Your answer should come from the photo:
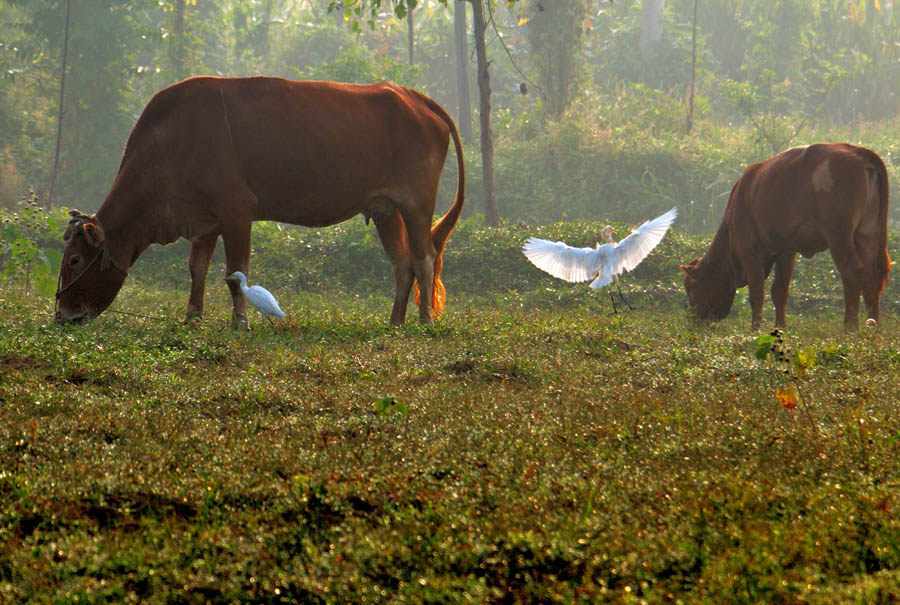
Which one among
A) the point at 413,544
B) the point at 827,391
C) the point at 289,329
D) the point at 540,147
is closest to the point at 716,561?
the point at 413,544

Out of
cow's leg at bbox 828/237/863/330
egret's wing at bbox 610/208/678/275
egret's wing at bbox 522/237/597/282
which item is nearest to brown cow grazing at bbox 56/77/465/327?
egret's wing at bbox 522/237/597/282

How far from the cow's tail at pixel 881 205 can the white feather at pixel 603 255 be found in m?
2.03

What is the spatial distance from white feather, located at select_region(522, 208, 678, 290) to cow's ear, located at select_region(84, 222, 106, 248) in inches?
158

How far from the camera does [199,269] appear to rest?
7.75 meters

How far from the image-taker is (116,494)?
9.69 feet

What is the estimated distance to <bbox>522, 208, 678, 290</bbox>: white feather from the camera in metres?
8.28

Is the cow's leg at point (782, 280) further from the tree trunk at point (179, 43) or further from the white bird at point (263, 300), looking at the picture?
the tree trunk at point (179, 43)

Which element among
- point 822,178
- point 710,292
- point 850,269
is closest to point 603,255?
point 710,292

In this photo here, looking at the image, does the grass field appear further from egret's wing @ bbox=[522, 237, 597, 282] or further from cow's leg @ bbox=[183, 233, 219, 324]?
egret's wing @ bbox=[522, 237, 597, 282]

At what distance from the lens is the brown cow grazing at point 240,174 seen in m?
→ 7.18

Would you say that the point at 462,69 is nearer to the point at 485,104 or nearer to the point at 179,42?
the point at 179,42

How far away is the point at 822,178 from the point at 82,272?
276 inches

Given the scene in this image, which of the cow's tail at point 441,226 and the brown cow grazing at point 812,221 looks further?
the cow's tail at point 441,226

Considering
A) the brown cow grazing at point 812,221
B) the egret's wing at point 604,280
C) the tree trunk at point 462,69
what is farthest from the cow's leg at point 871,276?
the tree trunk at point 462,69
